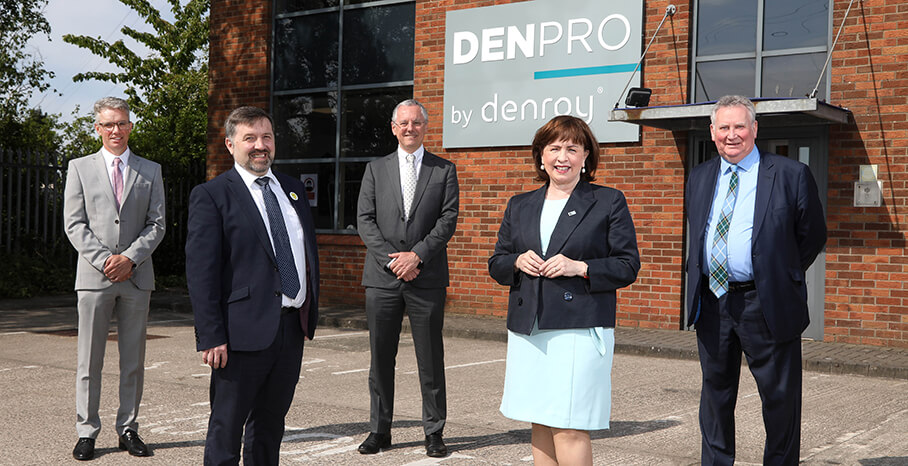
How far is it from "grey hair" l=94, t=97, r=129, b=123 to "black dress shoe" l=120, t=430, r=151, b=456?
186cm

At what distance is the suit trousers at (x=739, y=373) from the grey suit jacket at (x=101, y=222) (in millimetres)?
3275

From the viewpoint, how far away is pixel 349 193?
14688mm

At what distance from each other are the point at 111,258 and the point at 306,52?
10.4 m

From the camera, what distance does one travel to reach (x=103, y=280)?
5438 mm

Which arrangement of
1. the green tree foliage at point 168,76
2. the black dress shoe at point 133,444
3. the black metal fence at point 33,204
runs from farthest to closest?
the green tree foliage at point 168,76 < the black metal fence at point 33,204 < the black dress shoe at point 133,444

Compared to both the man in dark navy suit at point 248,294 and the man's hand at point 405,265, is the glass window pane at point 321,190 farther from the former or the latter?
the man in dark navy suit at point 248,294

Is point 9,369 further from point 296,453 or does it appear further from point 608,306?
point 608,306

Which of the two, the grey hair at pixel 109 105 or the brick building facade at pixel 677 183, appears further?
the brick building facade at pixel 677 183

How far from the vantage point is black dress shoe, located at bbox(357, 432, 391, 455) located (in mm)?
5428

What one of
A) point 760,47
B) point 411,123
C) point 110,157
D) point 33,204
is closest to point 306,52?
point 33,204

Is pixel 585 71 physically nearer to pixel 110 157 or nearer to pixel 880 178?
pixel 880 178

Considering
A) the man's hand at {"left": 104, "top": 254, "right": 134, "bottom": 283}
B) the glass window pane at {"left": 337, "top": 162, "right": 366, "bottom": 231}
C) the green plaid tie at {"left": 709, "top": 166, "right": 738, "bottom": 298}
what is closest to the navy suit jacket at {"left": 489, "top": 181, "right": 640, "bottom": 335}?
the green plaid tie at {"left": 709, "top": 166, "right": 738, "bottom": 298}

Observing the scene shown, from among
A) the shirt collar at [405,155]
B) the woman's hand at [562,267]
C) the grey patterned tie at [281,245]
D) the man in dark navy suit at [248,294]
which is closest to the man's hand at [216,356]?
the man in dark navy suit at [248,294]

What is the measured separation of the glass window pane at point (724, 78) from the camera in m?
11.3
